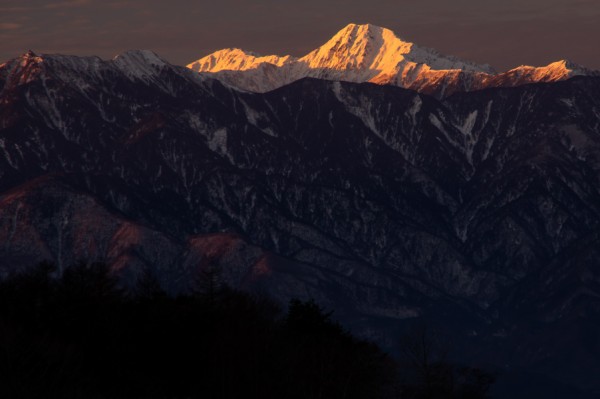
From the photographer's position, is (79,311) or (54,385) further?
(79,311)

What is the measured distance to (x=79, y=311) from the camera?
16600 cm

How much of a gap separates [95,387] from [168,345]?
1631 cm

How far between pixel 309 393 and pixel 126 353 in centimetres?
1707

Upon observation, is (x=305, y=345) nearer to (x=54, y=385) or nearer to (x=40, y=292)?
(x=40, y=292)

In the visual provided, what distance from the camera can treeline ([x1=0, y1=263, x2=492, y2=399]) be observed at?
159500 mm

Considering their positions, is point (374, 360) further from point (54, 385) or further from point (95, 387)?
point (54, 385)

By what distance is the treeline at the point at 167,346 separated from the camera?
159500mm

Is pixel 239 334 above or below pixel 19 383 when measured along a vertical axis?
below

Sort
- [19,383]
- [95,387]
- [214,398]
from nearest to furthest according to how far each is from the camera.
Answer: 1. [19,383]
2. [95,387]
3. [214,398]

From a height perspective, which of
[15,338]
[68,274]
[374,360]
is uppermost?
[15,338]

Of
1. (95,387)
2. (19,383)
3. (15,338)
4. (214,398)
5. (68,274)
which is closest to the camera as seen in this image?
(19,383)

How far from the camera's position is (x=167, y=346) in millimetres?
168250

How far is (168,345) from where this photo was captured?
6639 inches

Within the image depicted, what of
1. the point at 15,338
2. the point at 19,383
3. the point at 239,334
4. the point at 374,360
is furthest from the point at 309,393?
the point at 19,383
